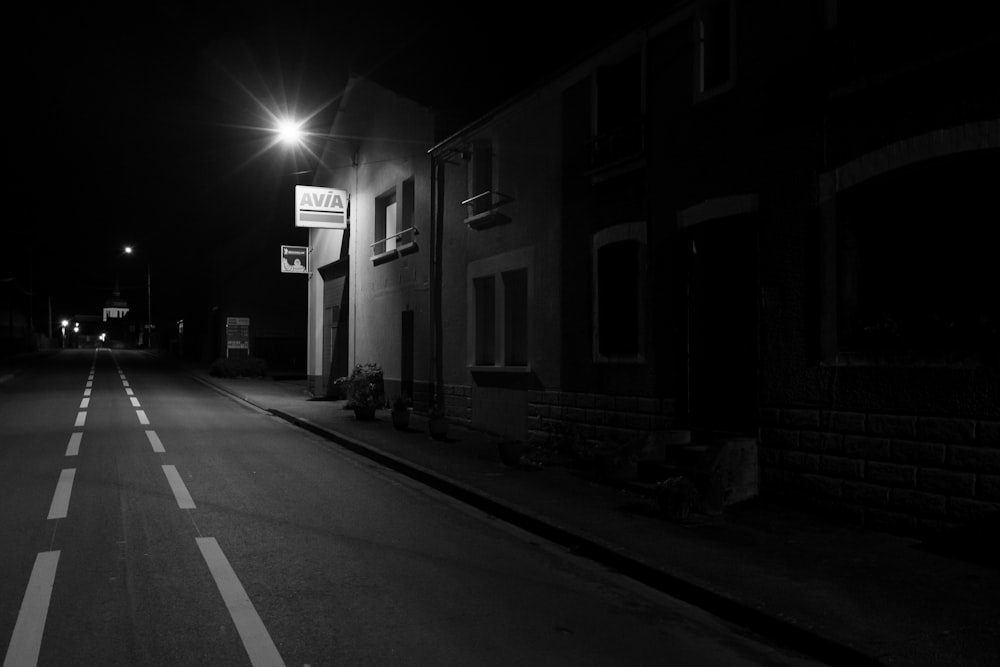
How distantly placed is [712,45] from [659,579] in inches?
265

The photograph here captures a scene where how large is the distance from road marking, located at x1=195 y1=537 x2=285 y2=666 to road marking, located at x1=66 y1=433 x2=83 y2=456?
6.65 meters

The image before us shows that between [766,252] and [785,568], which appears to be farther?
[766,252]

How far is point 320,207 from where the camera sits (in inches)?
854

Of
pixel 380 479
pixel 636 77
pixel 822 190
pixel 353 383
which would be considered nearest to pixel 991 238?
pixel 822 190

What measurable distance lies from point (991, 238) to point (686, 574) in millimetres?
3850

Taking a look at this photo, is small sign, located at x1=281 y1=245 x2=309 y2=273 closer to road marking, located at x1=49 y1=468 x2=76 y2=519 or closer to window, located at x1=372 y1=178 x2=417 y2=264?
window, located at x1=372 y1=178 x2=417 y2=264

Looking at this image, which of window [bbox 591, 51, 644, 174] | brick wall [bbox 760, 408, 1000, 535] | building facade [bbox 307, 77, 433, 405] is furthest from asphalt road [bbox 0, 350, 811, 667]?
building facade [bbox 307, 77, 433, 405]

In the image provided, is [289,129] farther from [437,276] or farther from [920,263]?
[920,263]

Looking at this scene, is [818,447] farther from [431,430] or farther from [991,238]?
[431,430]

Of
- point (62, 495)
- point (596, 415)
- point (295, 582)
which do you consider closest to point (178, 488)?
point (62, 495)

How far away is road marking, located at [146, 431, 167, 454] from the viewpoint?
492 inches

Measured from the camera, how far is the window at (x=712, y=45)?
31.0ft

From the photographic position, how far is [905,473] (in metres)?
6.95

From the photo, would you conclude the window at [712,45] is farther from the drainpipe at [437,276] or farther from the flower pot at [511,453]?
the drainpipe at [437,276]
